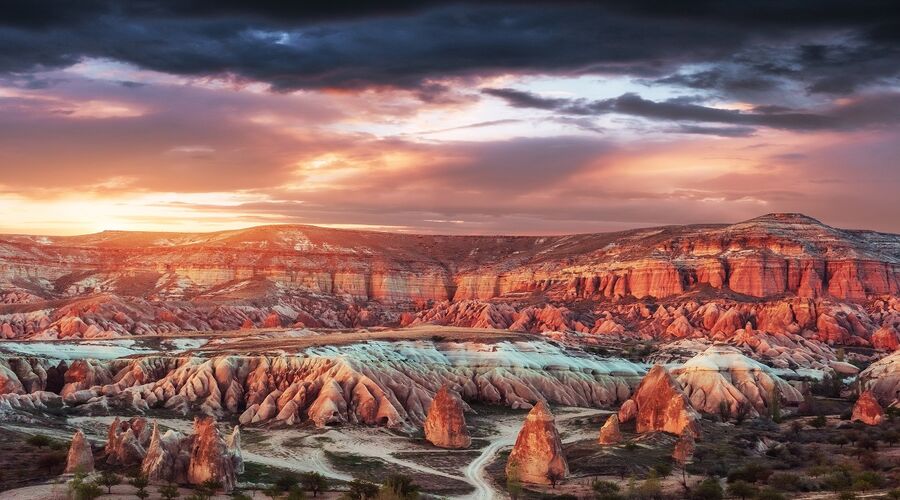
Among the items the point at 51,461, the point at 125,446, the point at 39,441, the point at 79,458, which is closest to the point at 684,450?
the point at 125,446

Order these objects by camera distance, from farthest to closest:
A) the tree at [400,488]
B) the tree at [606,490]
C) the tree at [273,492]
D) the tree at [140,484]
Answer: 1. the tree at [606,490]
2. the tree at [273,492]
3. the tree at [400,488]
4. the tree at [140,484]

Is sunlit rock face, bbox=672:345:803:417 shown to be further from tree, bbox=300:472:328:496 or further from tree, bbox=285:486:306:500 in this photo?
tree, bbox=285:486:306:500

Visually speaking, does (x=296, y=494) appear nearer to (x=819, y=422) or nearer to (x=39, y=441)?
(x=39, y=441)

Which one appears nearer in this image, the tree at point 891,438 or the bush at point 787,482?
the bush at point 787,482

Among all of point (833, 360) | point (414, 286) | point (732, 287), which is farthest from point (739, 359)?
point (414, 286)

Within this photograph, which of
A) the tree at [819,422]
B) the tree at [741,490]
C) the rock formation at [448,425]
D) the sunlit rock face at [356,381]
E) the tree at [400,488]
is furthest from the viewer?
the tree at [819,422]

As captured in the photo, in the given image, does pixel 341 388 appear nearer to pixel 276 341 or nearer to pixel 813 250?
pixel 276 341

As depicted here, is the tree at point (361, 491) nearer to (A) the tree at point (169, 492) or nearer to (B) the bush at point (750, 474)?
(A) the tree at point (169, 492)

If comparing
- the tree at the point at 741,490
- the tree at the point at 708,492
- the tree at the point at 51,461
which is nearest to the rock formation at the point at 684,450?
the tree at the point at 708,492
